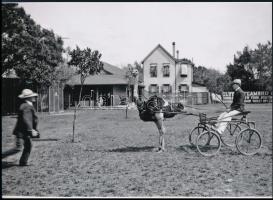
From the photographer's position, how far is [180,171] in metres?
7.67

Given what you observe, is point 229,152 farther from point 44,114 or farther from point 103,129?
point 103,129

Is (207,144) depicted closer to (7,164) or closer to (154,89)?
(154,89)

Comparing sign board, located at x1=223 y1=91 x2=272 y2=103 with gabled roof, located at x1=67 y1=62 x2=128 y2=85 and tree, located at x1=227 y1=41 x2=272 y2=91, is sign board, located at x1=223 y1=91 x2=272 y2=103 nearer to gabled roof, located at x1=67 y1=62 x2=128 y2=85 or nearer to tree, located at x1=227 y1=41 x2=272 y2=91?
tree, located at x1=227 y1=41 x2=272 y2=91

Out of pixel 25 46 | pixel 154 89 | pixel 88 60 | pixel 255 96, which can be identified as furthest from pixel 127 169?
pixel 25 46

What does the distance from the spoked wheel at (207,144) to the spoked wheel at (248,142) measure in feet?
2.48

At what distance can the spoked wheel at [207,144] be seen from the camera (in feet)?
30.4

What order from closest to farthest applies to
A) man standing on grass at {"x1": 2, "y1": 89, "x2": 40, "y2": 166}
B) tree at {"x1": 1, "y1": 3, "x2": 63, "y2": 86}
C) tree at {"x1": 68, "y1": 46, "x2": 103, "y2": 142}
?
man standing on grass at {"x1": 2, "y1": 89, "x2": 40, "y2": 166}
tree at {"x1": 1, "y1": 3, "x2": 63, "y2": 86}
tree at {"x1": 68, "y1": 46, "x2": 103, "y2": 142}

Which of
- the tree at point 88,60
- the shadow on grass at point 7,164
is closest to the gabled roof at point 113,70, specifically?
the tree at point 88,60

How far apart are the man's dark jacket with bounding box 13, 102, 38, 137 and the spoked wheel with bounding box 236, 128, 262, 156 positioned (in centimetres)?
723

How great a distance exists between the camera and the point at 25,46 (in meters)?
4.53

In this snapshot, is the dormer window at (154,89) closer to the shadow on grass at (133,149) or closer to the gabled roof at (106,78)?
the gabled roof at (106,78)

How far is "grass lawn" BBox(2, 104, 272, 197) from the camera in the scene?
6.19 metres

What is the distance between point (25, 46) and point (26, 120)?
126cm

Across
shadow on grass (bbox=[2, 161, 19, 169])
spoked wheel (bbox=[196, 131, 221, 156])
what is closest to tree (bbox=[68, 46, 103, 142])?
shadow on grass (bbox=[2, 161, 19, 169])
